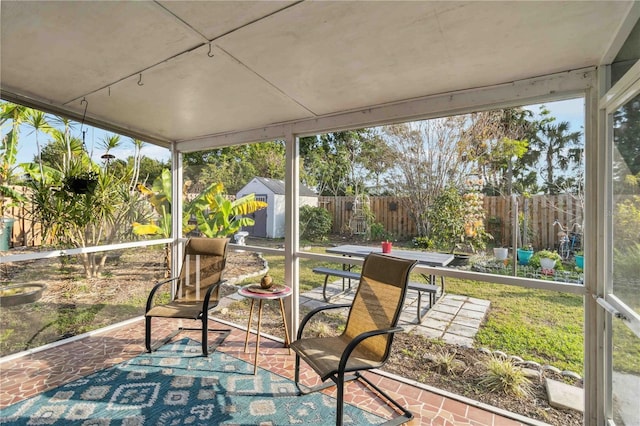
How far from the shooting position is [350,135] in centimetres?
340

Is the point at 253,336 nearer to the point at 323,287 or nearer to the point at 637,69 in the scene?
the point at 323,287

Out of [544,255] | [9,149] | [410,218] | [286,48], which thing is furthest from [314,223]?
[9,149]

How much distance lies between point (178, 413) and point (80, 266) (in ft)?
8.13

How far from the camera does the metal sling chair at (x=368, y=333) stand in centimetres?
219

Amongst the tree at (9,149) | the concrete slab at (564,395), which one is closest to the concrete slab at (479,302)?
the concrete slab at (564,395)

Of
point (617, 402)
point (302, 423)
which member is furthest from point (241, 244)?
point (617, 402)

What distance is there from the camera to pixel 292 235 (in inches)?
148

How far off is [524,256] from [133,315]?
480cm

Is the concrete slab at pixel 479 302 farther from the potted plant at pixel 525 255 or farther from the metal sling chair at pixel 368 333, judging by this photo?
the metal sling chair at pixel 368 333

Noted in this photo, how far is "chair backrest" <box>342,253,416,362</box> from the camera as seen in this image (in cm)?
243

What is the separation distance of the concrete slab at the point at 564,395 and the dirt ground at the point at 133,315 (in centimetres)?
5

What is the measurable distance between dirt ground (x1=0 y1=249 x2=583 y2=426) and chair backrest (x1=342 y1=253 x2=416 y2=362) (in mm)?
810

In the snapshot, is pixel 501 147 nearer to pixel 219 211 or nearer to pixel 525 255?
pixel 525 255

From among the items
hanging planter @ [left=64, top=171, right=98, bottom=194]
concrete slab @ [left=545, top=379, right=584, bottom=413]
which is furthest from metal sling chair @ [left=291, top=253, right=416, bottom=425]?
hanging planter @ [left=64, top=171, right=98, bottom=194]
